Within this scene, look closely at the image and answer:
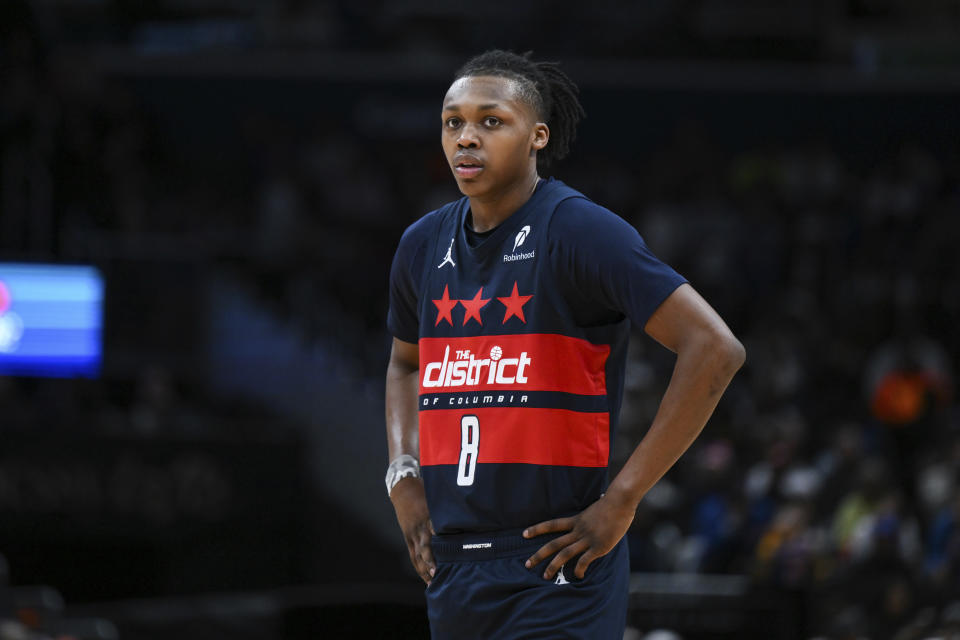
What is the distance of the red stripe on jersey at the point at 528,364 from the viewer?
3311mm

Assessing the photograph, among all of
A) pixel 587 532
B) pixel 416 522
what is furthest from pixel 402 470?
pixel 587 532

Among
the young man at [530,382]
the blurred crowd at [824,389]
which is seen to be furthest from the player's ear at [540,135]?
the blurred crowd at [824,389]

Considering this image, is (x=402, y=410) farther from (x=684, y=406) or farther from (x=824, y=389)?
(x=824, y=389)

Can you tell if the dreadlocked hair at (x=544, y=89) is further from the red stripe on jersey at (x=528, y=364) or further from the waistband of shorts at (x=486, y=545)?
the waistband of shorts at (x=486, y=545)

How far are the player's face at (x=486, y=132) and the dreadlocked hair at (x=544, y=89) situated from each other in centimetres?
3

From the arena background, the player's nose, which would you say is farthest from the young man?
the arena background

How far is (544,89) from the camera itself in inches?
140

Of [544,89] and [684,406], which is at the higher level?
[544,89]

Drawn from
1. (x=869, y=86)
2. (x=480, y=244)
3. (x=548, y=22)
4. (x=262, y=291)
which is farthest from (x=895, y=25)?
(x=480, y=244)

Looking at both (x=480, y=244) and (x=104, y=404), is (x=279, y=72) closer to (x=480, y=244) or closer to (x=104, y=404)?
(x=104, y=404)

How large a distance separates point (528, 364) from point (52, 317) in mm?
11028

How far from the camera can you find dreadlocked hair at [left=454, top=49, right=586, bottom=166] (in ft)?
11.4

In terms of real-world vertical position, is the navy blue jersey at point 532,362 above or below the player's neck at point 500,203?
below

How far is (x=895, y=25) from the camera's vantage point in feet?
62.5
